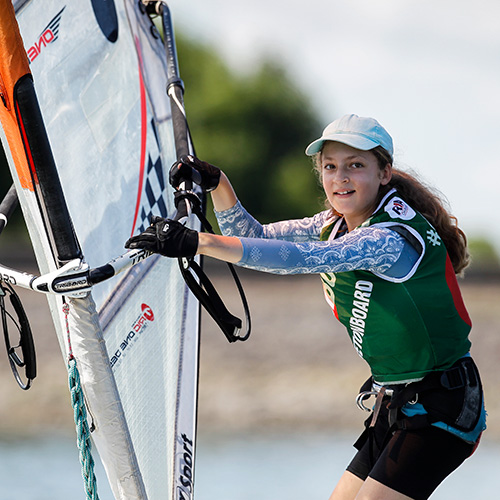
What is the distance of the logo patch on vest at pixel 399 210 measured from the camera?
8.81 feet

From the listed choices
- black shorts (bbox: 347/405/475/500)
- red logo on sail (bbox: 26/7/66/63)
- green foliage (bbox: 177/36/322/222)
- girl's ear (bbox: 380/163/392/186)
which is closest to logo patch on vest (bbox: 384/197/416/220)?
girl's ear (bbox: 380/163/392/186)

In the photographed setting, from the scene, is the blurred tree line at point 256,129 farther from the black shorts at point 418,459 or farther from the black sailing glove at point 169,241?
the black sailing glove at point 169,241

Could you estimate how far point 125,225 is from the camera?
3.37 meters

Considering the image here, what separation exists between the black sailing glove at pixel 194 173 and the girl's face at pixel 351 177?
462 millimetres

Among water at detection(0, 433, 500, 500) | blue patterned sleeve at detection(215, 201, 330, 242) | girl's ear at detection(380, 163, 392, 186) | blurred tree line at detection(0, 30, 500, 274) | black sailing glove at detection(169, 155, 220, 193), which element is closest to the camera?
girl's ear at detection(380, 163, 392, 186)

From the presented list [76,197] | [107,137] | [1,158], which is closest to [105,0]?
[107,137]

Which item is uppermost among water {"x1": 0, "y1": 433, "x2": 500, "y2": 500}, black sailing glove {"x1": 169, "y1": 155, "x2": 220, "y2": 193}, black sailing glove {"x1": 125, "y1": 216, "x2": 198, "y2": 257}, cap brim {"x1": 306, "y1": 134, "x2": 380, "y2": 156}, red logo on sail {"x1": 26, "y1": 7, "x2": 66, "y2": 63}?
red logo on sail {"x1": 26, "y1": 7, "x2": 66, "y2": 63}

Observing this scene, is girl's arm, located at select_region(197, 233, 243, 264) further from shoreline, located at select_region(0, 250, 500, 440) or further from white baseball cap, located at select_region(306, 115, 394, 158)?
shoreline, located at select_region(0, 250, 500, 440)

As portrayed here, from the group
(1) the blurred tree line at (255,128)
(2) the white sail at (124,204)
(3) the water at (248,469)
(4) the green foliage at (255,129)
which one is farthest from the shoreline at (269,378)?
(1) the blurred tree line at (255,128)

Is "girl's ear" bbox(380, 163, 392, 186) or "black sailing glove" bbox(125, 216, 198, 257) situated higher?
"girl's ear" bbox(380, 163, 392, 186)

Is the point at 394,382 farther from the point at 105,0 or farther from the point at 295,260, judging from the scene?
the point at 105,0

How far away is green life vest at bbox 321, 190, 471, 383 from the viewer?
270 centimetres

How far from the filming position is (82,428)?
7.80 feet

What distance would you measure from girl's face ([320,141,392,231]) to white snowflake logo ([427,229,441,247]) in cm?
20
